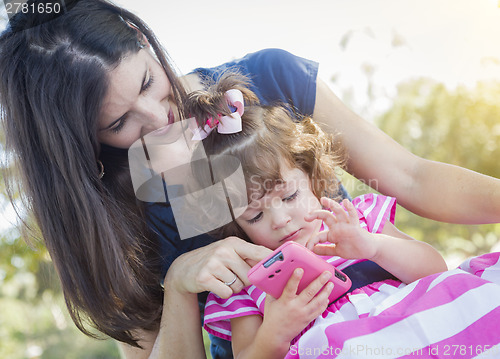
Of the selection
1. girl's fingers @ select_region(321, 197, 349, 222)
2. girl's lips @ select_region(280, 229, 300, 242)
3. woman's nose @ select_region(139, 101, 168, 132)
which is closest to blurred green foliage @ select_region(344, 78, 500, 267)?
girl's lips @ select_region(280, 229, 300, 242)

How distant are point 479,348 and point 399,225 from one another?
2345 mm

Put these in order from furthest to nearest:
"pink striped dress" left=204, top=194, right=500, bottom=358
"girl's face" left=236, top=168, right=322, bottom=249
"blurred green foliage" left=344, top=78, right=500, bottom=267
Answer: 1. "blurred green foliage" left=344, top=78, right=500, bottom=267
2. "girl's face" left=236, top=168, right=322, bottom=249
3. "pink striped dress" left=204, top=194, right=500, bottom=358

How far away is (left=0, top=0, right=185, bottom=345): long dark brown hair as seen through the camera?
3.53ft

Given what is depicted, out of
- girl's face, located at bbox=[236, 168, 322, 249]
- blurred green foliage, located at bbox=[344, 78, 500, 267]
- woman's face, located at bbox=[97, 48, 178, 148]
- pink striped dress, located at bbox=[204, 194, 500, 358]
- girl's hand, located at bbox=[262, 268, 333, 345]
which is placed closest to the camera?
pink striped dress, located at bbox=[204, 194, 500, 358]

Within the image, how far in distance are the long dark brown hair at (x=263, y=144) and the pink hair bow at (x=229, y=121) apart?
0.05 ft

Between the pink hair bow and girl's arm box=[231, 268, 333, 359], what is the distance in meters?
0.45

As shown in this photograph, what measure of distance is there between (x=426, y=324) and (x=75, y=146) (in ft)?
2.89

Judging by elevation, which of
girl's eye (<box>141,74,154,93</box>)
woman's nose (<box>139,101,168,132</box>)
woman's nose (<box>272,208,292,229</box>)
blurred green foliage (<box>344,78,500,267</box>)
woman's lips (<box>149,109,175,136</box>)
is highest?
A: girl's eye (<box>141,74,154,93</box>)

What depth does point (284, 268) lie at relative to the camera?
0.95 meters

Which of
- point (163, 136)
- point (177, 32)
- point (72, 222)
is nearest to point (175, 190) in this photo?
point (163, 136)

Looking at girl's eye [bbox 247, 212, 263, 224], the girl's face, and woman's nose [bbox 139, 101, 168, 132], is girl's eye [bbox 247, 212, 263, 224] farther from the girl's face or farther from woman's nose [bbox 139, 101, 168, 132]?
woman's nose [bbox 139, 101, 168, 132]

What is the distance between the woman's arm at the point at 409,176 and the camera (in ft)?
3.69

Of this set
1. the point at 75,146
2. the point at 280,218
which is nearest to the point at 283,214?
the point at 280,218

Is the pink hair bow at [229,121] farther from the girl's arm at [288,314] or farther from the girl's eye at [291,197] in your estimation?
the girl's arm at [288,314]
